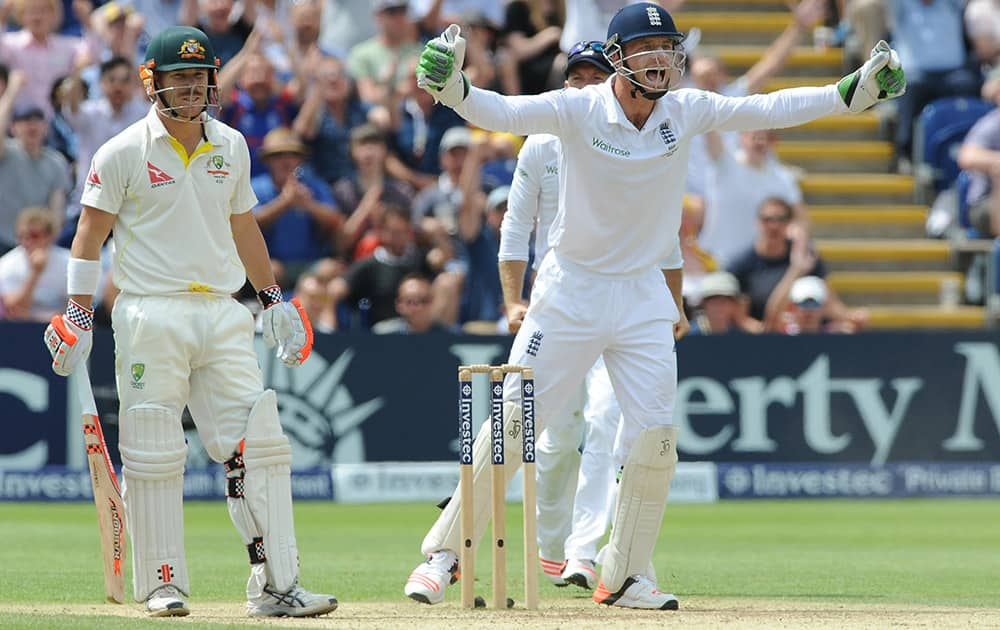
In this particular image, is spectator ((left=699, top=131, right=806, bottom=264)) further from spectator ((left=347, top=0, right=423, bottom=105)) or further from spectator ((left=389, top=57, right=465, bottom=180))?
spectator ((left=347, top=0, right=423, bottom=105))

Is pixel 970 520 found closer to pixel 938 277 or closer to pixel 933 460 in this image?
pixel 933 460

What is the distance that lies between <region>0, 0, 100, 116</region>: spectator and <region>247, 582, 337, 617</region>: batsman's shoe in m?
8.15

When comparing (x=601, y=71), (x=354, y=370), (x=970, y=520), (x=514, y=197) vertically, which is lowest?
(x=970, y=520)

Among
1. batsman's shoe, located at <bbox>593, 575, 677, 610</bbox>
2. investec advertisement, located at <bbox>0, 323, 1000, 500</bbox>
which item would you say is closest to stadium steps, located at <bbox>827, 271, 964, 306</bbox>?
investec advertisement, located at <bbox>0, 323, 1000, 500</bbox>

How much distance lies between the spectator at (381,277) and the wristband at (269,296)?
622 centimetres

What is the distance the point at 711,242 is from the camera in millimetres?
13797

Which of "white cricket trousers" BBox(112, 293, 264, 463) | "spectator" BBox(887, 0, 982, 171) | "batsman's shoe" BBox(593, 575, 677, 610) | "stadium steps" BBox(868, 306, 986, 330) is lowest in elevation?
"batsman's shoe" BBox(593, 575, 677, 610)

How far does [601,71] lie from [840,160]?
370 inches

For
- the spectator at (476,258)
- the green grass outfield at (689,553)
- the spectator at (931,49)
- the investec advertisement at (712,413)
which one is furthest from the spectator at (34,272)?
the spectator at (931,49)

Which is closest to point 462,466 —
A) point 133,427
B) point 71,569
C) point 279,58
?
point 133,427

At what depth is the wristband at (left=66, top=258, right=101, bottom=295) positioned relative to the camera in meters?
6.07

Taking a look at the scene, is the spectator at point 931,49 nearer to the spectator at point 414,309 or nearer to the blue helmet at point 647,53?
the spectator at point 414,309


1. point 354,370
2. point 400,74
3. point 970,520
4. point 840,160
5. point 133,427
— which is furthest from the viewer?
point 840,160

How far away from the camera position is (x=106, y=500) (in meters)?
6.30
